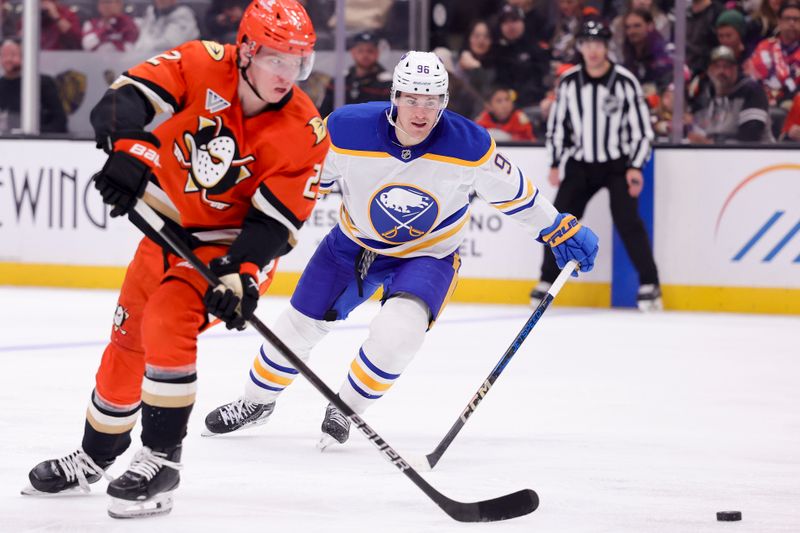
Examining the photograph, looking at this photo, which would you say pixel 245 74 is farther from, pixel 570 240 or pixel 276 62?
pixel 570 240

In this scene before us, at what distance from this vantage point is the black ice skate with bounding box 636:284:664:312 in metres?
6.95

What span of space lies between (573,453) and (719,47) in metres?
4.53

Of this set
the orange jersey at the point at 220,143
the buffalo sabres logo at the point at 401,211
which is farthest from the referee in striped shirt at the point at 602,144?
the orange jersey at the point at 220,143

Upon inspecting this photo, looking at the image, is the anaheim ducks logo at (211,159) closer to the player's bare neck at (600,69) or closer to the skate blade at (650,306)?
the skate blade at (650,306)

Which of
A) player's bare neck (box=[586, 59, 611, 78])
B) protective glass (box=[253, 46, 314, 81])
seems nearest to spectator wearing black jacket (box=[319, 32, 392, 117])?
player's bare neck (box=[586, 59, 611, 78])

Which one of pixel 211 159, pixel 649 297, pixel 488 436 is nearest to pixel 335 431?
pixel 488 436

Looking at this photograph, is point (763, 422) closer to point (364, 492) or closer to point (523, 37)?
point (364, 492)

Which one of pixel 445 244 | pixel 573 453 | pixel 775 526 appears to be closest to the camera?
pixel 775 526

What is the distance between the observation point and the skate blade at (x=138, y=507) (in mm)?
2574

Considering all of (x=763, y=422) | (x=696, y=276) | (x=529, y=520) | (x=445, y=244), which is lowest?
(x=696, y=276)

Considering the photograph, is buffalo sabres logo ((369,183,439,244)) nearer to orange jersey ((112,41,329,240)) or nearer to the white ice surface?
the white ice surface

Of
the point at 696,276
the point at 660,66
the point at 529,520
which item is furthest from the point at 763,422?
the point at 660,66

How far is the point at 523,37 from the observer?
309 inches

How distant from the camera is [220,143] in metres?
2.65
